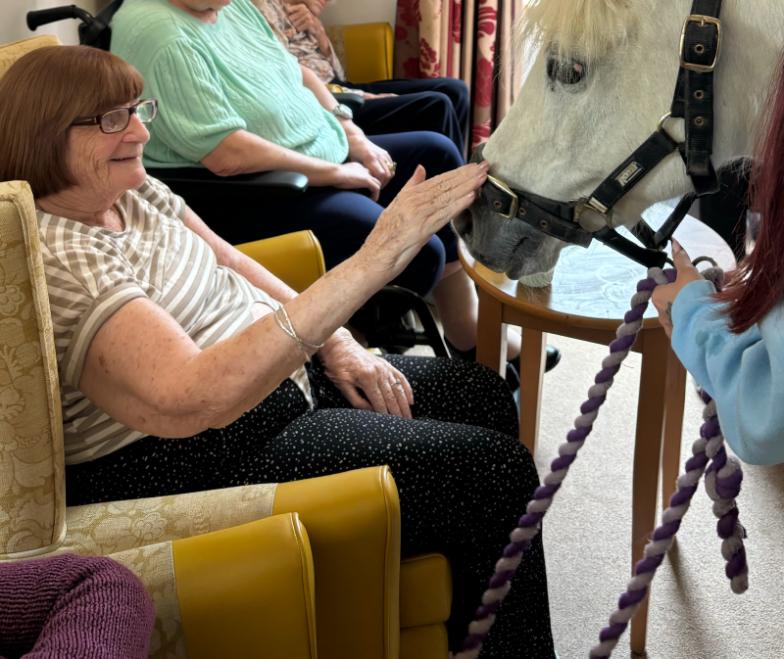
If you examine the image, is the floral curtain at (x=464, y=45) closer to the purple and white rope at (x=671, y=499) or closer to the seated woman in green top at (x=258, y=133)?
the seated woman in green top at (x=258, y=133)

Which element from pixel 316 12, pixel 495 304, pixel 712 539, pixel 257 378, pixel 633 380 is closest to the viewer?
pixel 257 378

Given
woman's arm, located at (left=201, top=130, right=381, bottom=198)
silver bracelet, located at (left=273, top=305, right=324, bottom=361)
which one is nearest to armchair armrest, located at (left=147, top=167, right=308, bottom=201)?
woman's arm, located at (left=201, top=130, right=381, bottom=198)

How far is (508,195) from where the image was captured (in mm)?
1118

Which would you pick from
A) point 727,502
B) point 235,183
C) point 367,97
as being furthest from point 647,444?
point 367,97

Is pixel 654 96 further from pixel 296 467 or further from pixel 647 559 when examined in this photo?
pixel 296 467

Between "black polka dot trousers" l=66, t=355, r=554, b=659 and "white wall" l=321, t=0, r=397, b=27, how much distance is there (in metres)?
2.43

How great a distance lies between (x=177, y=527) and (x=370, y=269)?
0.40 metres

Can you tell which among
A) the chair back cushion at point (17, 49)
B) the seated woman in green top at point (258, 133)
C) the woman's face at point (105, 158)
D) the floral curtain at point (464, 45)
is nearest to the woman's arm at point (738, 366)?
the woman's face at point (105, 158)

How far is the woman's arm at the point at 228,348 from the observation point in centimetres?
107

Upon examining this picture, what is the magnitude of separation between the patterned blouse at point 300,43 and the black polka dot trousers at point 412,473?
61.6 inches

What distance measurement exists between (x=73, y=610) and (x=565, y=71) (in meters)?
0.80

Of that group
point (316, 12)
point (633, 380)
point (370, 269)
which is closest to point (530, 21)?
point (370, 269)

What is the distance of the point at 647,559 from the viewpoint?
1013 mm

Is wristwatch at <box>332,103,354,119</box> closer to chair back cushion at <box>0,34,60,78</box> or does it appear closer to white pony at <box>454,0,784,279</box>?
chair back cushion at <box>0,34,60,78</box>
